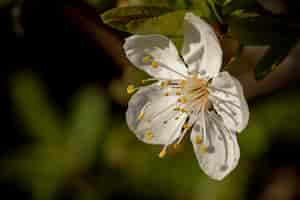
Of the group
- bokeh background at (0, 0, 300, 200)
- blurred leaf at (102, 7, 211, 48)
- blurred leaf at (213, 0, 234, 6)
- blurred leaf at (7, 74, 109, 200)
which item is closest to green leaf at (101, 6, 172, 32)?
blurred leaf at (102, 7, 211, 48)

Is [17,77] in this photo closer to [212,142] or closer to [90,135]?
[90,135]

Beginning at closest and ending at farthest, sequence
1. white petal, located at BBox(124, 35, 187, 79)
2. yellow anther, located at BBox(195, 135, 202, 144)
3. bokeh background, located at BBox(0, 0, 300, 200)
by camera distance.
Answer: white petal, located at BBox(124, 35, 187, 79)
yellow anther, located at BBox(195, 135, 202, 144)
bokeh background, located at BBox(0, 0, 300, 200)

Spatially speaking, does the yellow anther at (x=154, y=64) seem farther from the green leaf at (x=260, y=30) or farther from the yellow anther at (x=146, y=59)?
the green leaf at (x=260, y=30)

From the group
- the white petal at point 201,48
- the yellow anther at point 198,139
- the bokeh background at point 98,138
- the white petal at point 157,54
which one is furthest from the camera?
the bokeh background at point 98,138

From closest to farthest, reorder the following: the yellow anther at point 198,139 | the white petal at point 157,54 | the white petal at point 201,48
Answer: the white petal at point 201,48 < the white petal at point 157,54 < the yellow anther at point 198,139

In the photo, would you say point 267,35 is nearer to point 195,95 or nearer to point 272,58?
point 272,58

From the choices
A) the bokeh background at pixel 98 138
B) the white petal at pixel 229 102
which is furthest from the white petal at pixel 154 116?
the bokeh background at pixel 98 138

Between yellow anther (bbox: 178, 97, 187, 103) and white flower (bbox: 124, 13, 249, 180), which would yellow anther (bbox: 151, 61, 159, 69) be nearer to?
white flower (bbox: 124, 13, 249, 180)

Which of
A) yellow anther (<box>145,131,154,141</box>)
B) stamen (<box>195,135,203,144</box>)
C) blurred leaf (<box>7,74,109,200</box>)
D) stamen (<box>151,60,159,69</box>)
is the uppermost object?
stamen (<box>151,60,159,69</box>)
